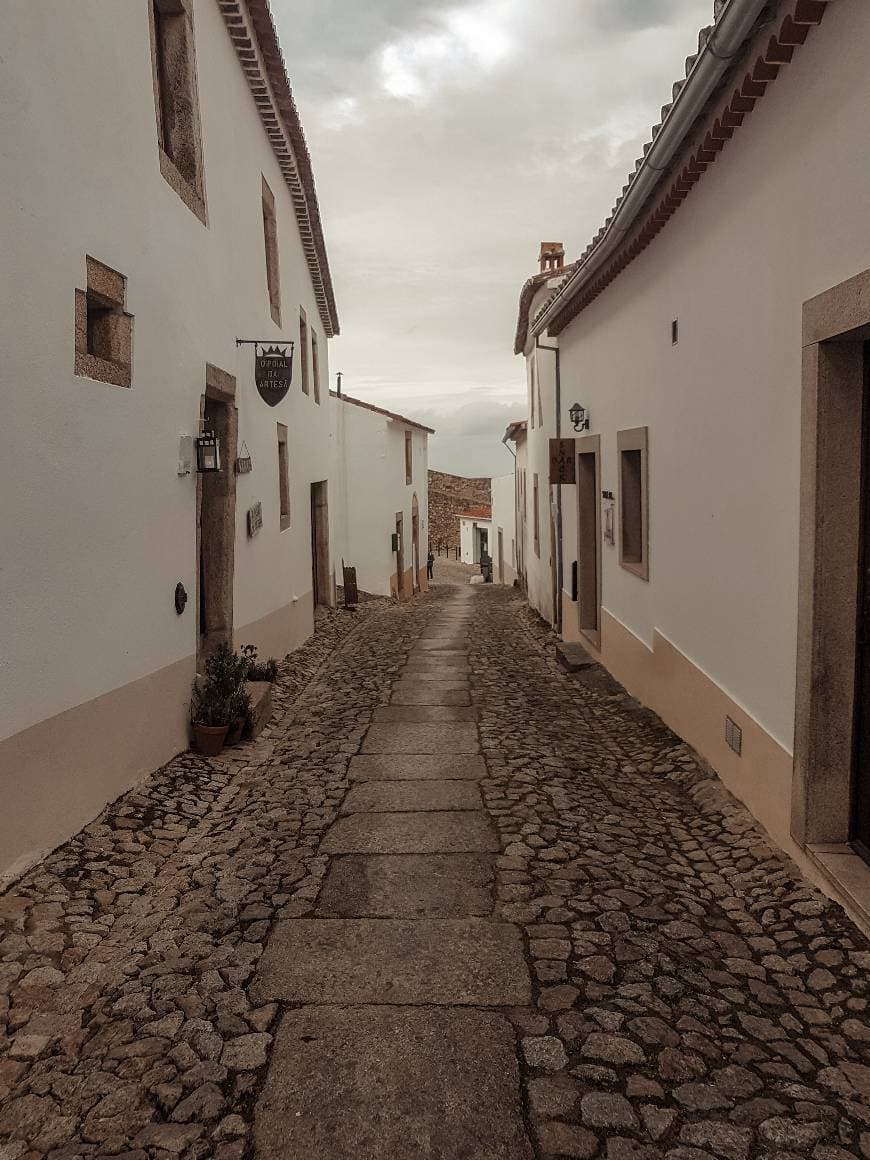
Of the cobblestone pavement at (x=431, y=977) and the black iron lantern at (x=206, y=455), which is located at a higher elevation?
the black iron lantern at (x=206, y=455)

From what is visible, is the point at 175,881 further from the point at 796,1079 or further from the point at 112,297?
the point at 112,297

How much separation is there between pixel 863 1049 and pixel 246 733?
186 inches

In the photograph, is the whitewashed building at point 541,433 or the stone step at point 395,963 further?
the whitewashed building at point 541,433

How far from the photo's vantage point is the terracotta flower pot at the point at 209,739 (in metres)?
6.22

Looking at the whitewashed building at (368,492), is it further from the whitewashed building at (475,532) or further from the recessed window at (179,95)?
the whitewashed building at (475,532)

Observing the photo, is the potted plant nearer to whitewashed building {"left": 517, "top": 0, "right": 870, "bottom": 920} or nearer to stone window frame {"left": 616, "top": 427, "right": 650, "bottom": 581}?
whitewashed building {"left": 517, "top": 0, "right": 870, "bottom": 920}

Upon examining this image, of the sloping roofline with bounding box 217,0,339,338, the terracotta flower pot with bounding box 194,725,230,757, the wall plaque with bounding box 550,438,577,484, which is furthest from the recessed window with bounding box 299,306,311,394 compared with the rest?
the terracotta flower pot with bounding box 194,725,230,757

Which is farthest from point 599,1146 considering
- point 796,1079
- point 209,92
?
point 209,92

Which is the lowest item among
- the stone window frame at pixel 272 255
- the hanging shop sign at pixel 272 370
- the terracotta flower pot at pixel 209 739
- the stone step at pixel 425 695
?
the stone step at pixel 425 695

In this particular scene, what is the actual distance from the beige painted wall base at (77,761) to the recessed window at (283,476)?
15.2 ft

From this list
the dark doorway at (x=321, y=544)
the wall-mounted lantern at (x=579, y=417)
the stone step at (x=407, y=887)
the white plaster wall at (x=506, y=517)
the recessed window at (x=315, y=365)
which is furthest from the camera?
the white plaster wall at (x=506, y=517)

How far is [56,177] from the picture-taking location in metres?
4.28

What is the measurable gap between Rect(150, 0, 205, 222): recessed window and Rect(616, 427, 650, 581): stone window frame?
3.95 meters

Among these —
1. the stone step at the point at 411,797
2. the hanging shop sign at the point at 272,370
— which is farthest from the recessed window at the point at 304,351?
the stone step at the point at 411,797
